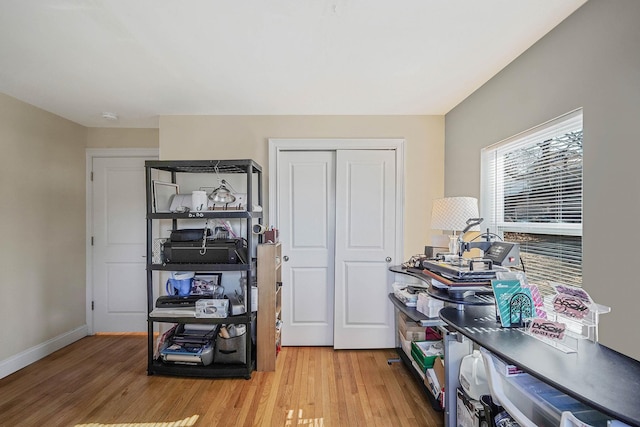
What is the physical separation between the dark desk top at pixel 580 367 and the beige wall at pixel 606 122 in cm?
34

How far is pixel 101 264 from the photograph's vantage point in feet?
10.7

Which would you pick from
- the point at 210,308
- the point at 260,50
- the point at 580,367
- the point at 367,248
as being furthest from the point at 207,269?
the point at 580,367

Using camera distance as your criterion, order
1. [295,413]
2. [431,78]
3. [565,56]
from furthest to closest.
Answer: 1. [431,78]
2. [295,413]
3. [565,56]

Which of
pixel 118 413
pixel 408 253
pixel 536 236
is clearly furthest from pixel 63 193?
pixel 536 236

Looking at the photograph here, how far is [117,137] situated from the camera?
323cm

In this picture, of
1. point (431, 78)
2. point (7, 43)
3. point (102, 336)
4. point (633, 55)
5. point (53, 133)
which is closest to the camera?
point (633, 55)

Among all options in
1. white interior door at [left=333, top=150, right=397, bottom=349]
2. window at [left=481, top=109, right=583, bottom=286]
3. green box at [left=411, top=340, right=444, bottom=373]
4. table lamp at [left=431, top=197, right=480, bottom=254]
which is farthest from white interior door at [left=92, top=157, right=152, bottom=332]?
window at [left=481, top=109, right=583, bottom=286]

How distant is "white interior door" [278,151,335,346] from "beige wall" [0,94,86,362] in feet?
7.63

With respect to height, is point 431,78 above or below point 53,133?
above

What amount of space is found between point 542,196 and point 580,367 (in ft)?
3.70

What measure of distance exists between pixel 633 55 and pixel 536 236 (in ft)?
3.39

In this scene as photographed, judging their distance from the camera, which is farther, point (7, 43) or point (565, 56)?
point (7, 43)

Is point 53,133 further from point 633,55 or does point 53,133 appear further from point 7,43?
point 633,55

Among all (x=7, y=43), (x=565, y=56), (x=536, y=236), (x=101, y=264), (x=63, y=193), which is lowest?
(x=101, y=264)
